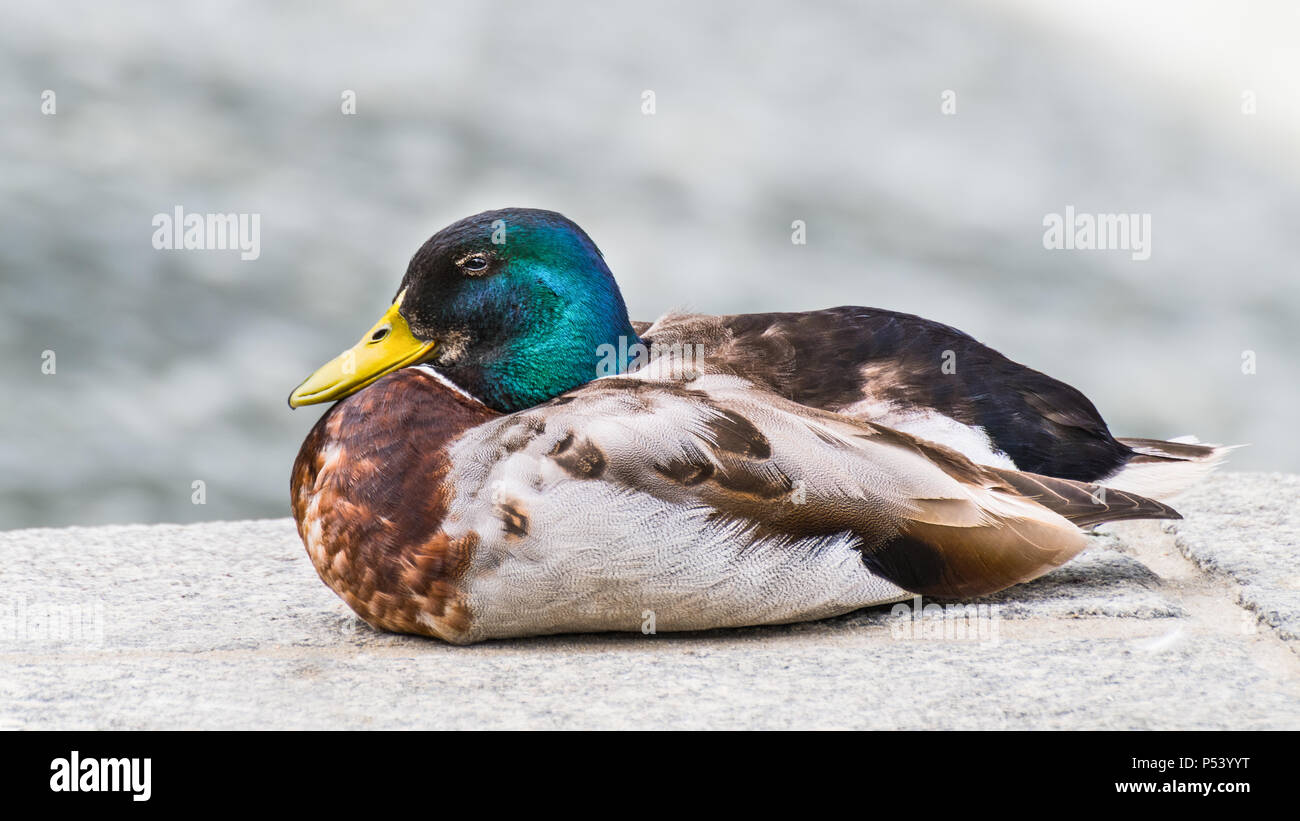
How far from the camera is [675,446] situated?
3051mm

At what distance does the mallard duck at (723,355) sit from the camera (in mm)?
3359

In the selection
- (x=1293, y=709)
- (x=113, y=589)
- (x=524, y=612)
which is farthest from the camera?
(x=113, y=589)

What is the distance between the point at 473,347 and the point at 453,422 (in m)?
0.27

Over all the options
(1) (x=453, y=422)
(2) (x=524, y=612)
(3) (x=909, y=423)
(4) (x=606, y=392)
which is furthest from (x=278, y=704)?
(3) (x=909, y=423)

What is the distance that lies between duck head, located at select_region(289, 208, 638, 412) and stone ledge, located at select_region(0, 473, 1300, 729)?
1.87 ft

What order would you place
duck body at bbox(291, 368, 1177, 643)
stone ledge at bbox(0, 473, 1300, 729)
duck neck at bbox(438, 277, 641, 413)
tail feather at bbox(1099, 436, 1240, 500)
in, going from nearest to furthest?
1. stone ledge at bbox(0, 473, 1300, 729)
2. duck body at bbox(291, 368, 1177, 643)
3. duck neck at bbox(438, 277, 641, 413)
4. tail feather at bbox(1099, 436, 1240, 500)

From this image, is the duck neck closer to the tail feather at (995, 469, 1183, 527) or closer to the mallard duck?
the mallard duck

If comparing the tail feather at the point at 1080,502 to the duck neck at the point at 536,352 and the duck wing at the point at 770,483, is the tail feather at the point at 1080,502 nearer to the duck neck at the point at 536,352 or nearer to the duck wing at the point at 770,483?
the duck wing at the point at 770,483

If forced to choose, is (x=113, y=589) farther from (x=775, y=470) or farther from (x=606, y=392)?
(x=775, y=470)

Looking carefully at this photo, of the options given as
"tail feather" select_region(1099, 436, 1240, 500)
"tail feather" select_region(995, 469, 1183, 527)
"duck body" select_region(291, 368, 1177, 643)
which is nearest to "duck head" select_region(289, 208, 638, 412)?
"duck body" select_region(291, 368, 1177, 643)

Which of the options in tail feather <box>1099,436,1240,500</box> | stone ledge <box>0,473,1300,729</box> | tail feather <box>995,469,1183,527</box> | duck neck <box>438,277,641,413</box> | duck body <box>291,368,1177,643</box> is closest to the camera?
stone ledge <box>0,473,1300,729</box>

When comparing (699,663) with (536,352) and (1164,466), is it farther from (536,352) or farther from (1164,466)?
(1164,466)

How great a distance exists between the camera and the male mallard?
118 inches

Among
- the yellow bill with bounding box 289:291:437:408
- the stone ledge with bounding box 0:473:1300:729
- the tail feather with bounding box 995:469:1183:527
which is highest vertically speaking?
the yellow bill with bounding box 289:291:437:408
